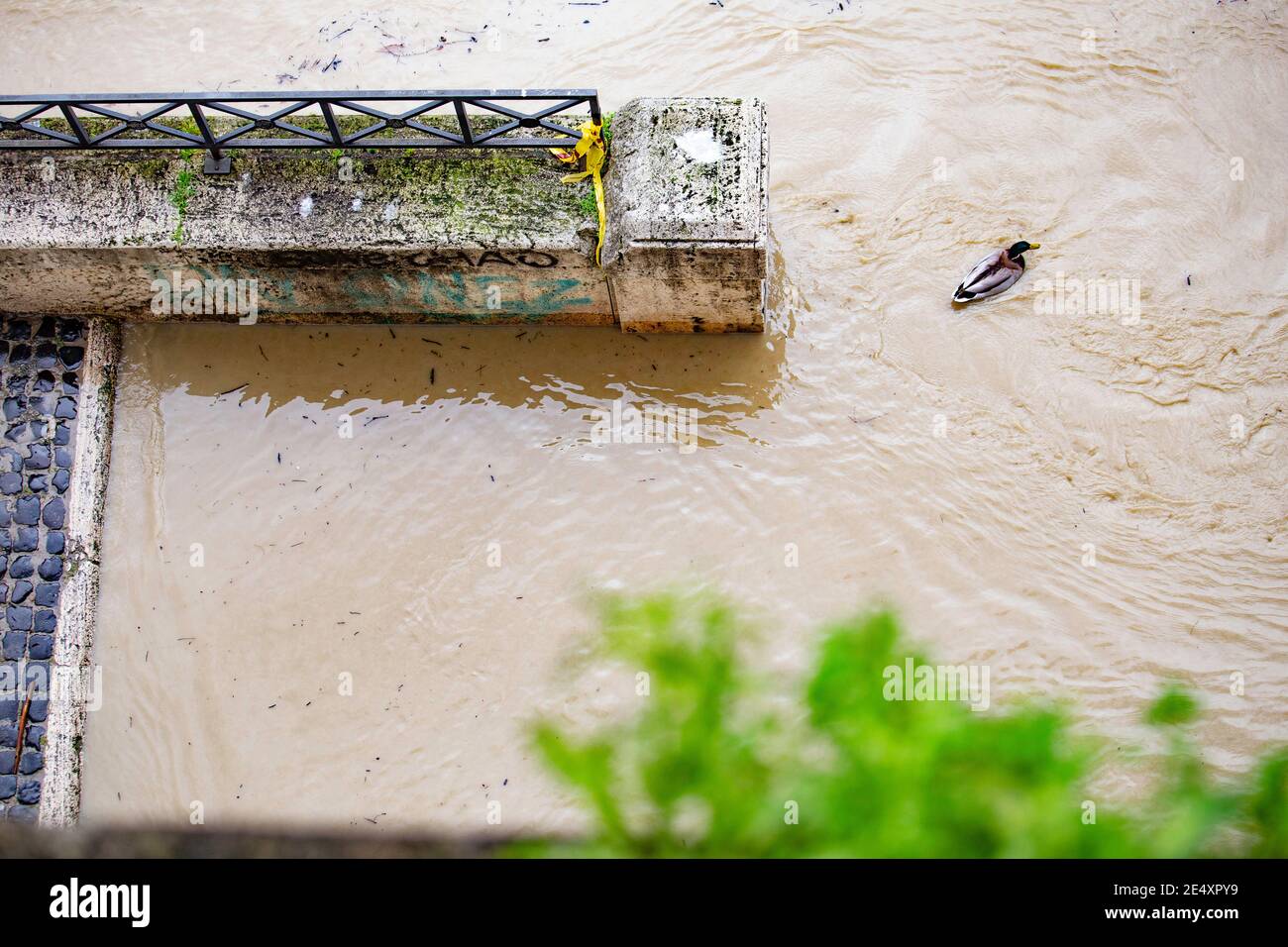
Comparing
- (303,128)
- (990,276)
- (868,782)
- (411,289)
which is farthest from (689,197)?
(868,782)

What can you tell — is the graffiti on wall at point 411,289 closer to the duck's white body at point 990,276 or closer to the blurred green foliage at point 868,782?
the duck's white body at point 990,276

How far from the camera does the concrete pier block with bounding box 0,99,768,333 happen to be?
5801 millimetres

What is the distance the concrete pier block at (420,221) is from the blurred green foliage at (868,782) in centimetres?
378

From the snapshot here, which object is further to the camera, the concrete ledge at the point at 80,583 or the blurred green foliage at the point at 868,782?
the concrete ledge at the point at 80,583

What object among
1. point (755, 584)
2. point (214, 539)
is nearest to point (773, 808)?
point (755, 584)

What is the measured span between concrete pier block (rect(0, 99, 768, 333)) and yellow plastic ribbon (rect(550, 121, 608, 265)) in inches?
2.0

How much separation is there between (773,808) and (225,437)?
5.65 meters

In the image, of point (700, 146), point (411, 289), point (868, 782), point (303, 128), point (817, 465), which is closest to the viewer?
point (868, 782)

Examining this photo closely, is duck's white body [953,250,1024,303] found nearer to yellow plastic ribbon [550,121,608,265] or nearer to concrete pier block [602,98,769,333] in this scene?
concrete pier block [602,98,769,333]

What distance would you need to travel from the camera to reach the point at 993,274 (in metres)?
6.84

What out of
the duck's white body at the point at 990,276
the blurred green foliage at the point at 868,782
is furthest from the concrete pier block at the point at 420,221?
the blurred green foliage at the point at 868,782

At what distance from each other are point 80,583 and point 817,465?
481cm

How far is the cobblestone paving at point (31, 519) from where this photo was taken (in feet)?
20.3

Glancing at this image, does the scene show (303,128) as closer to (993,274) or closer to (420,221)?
(420,221)
